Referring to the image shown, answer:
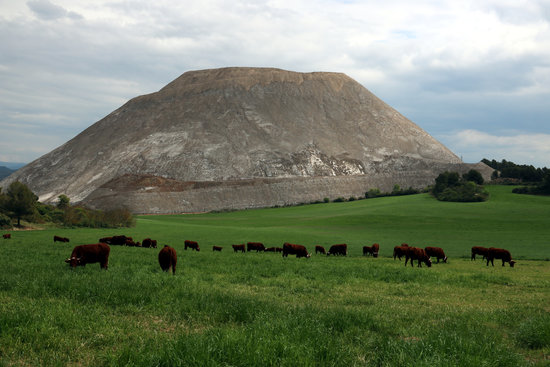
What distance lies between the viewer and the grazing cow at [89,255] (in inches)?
681

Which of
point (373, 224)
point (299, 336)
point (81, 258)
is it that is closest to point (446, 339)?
point (299, 336)

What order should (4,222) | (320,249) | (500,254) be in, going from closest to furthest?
(500,254) < (320,249) < (4,222)

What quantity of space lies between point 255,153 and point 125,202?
67.1 meters

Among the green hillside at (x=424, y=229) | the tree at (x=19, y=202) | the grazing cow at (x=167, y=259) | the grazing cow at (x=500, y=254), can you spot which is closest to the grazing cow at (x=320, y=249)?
the green hillside at (x=424, y=229)

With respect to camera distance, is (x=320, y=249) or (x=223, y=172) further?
(x=223, y=172)

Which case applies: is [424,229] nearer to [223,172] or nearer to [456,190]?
[456,190]

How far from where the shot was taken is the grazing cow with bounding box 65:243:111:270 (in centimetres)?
1730

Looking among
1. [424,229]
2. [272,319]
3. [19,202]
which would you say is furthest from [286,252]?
[19,202]

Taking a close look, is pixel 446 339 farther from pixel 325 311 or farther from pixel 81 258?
pixel 81 258

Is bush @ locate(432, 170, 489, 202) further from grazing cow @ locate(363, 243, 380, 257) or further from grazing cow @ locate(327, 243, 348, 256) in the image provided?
grazing cow @ locate(327, 243, 348, 256)

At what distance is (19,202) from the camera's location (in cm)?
5909

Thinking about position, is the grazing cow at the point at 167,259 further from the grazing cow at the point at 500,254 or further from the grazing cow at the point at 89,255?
the grazing cow at the point at 500,254

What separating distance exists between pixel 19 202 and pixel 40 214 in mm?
9877

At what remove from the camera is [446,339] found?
765cm
